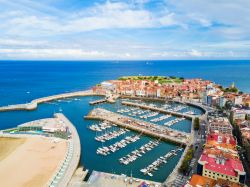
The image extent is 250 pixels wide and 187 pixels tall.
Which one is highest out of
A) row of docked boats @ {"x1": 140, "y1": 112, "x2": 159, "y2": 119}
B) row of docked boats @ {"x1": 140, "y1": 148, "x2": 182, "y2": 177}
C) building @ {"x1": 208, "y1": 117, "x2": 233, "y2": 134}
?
building @ {"x1": 208, "y1": 117, "x2": 233, "y2": 134}

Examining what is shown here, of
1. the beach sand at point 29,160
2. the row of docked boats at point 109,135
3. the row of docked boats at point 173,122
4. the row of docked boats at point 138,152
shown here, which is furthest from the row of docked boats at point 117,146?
the row of docked boats at point 173,122

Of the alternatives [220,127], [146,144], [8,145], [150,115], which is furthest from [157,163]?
[150,115]

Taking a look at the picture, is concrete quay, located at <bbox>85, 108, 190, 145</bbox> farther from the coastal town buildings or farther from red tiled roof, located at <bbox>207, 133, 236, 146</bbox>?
the coastal town buildings

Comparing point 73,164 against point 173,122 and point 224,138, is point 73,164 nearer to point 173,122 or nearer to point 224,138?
point 224,138

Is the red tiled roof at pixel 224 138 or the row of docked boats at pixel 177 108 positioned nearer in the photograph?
the red tiled roof at pixel 224 138

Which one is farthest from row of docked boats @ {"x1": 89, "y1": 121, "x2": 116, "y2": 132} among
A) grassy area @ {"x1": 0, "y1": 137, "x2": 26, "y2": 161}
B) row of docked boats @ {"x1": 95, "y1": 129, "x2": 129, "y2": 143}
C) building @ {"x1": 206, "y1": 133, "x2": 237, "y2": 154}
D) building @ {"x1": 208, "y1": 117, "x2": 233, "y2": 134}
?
building @ {"x1": 206, "y1": 133, "x2": 237, "y2": 154}

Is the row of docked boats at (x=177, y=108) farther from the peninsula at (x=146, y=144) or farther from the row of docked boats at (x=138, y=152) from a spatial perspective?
the row of docked boats at (x=138, y=152)

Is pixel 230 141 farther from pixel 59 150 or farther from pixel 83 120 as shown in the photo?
pixel 83 120
